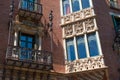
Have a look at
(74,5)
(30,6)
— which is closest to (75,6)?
(74,5)

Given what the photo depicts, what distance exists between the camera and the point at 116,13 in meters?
20.0

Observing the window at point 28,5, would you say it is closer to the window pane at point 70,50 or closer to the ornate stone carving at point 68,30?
the ornate stone carving at point 68,30

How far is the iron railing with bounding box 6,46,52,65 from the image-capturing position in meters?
14.3

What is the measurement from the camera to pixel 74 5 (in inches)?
A: 738

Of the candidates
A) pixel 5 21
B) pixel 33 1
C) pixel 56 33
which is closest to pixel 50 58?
pixel 56 33

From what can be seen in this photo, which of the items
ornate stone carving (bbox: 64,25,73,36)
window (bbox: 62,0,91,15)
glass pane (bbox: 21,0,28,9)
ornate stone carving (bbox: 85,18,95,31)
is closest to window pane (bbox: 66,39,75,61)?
ornate stone carving (bbox: 64,25,73,36)

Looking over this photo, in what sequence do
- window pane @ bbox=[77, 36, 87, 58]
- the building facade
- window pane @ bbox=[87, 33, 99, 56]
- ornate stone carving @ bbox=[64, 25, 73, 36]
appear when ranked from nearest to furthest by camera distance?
the building facade
window pane @ bbox=[87, 33, 99, 56]
window pane @ bbox=[77, 36, 87, 58]
ornate stone carving @ bbox=[64, 25, 73, 36]

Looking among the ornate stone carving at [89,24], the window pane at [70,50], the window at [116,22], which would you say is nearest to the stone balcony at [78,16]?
the ornate stone carving at [89,24]

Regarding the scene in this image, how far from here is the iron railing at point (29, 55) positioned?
46.8ft

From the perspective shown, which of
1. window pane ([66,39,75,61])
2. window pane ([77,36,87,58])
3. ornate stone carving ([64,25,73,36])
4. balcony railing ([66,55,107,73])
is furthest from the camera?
ornate stone carving ([64,25,73,36])

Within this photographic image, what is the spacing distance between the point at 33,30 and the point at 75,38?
10.9 feet

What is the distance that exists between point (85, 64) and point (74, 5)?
18.6 ft

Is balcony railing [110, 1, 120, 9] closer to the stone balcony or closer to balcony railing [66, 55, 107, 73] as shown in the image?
the stone balcony

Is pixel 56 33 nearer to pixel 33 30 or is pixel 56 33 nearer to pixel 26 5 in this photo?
pixel 33 30
